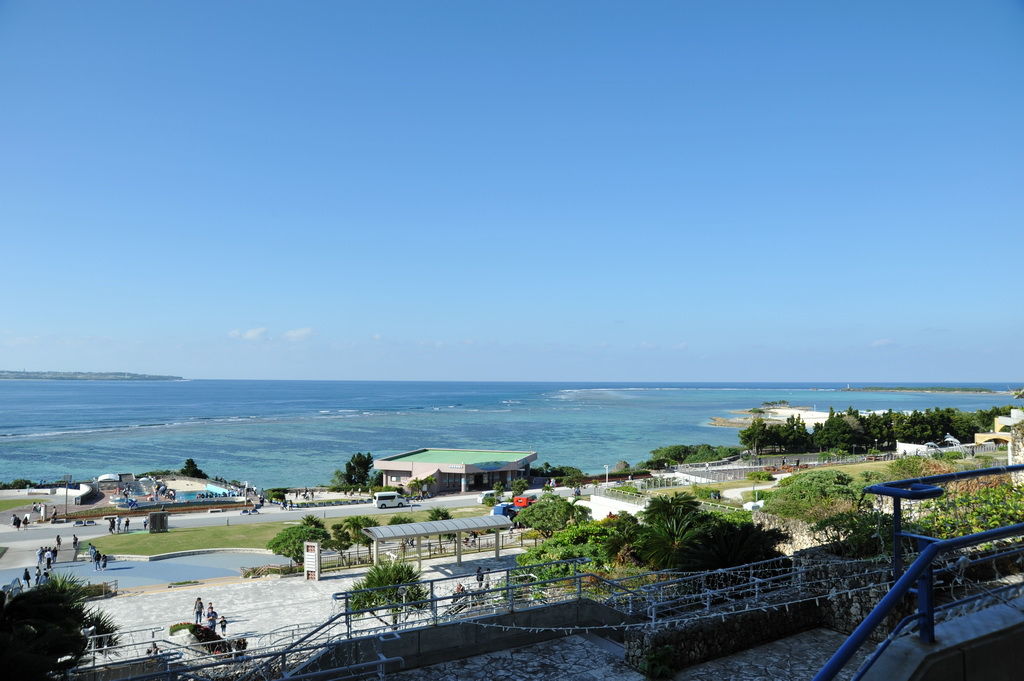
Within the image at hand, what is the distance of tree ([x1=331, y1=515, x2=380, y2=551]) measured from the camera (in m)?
28.0

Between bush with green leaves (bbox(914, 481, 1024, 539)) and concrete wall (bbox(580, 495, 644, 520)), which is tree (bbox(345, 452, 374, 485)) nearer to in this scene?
concrete wall (bbox(580, 495, 644, 520))

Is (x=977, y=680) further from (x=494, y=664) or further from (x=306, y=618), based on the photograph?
(x=306, y=618)

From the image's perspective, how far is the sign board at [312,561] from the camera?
83.7 ft

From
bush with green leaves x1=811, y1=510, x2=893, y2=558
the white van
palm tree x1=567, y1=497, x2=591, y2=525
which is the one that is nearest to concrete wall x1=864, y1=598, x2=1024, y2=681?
bush with green leaves x1=811, y1=510, x2=893, y2=558

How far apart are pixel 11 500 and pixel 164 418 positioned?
108109 mm

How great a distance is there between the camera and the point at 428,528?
86.0 feet

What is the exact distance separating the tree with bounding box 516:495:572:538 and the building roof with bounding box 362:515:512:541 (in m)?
3.42

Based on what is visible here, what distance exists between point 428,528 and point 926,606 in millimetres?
24222

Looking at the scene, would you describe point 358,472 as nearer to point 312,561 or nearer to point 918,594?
point 312,561

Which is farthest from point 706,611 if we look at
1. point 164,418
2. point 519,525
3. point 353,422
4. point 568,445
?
point 164,418

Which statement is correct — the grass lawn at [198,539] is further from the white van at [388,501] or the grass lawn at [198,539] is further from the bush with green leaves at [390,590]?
the bush with green leaves at [390,590]

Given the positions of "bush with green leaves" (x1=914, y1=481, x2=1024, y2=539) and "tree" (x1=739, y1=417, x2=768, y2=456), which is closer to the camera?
"bush with green leaves" (x1=914, y1=481, x2=1024, y2=539)

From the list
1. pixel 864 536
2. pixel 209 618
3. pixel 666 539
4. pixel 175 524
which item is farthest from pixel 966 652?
pixel 175 524

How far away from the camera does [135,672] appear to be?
13250mm
